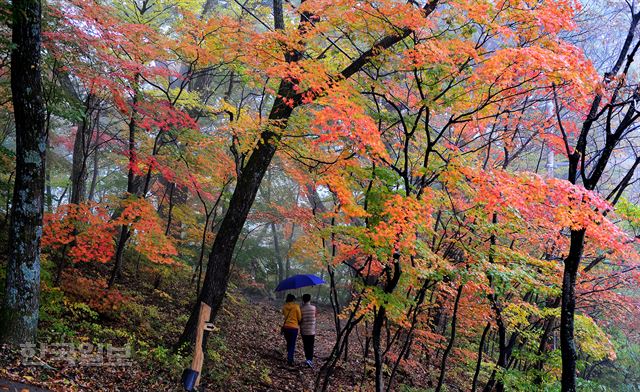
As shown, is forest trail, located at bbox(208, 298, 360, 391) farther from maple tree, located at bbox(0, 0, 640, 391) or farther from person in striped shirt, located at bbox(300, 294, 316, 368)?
maple tree, located at bbox(0, 0, 640, 391)

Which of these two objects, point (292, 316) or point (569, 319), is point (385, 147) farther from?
point (292, 316)

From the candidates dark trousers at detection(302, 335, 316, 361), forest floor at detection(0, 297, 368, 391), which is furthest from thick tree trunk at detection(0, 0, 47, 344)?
dark trousers at detection(302, 335, 316, 361)

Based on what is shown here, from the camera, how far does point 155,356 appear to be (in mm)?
6711

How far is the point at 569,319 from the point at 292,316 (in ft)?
18.0

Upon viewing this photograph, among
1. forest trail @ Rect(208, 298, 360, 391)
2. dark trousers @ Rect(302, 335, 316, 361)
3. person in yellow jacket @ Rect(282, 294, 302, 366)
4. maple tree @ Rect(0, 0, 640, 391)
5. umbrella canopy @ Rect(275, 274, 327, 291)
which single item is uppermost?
maple tree @ Rect(0, 0, 640, 391)

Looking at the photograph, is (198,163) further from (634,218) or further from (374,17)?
(634,218)

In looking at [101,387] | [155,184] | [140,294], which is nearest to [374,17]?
[101,387]

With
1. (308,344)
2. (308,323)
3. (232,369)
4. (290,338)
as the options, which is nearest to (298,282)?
(308,323)

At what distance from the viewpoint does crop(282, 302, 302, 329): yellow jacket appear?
9.02 m

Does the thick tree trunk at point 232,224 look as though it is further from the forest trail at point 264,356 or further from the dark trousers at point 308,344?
the dark trousers at point 308,344

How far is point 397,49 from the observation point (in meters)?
6.65

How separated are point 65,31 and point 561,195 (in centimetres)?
841

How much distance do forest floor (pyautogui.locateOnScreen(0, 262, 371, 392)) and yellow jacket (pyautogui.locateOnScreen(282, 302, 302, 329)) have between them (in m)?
0.97

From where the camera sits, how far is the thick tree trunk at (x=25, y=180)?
16.5 ft
